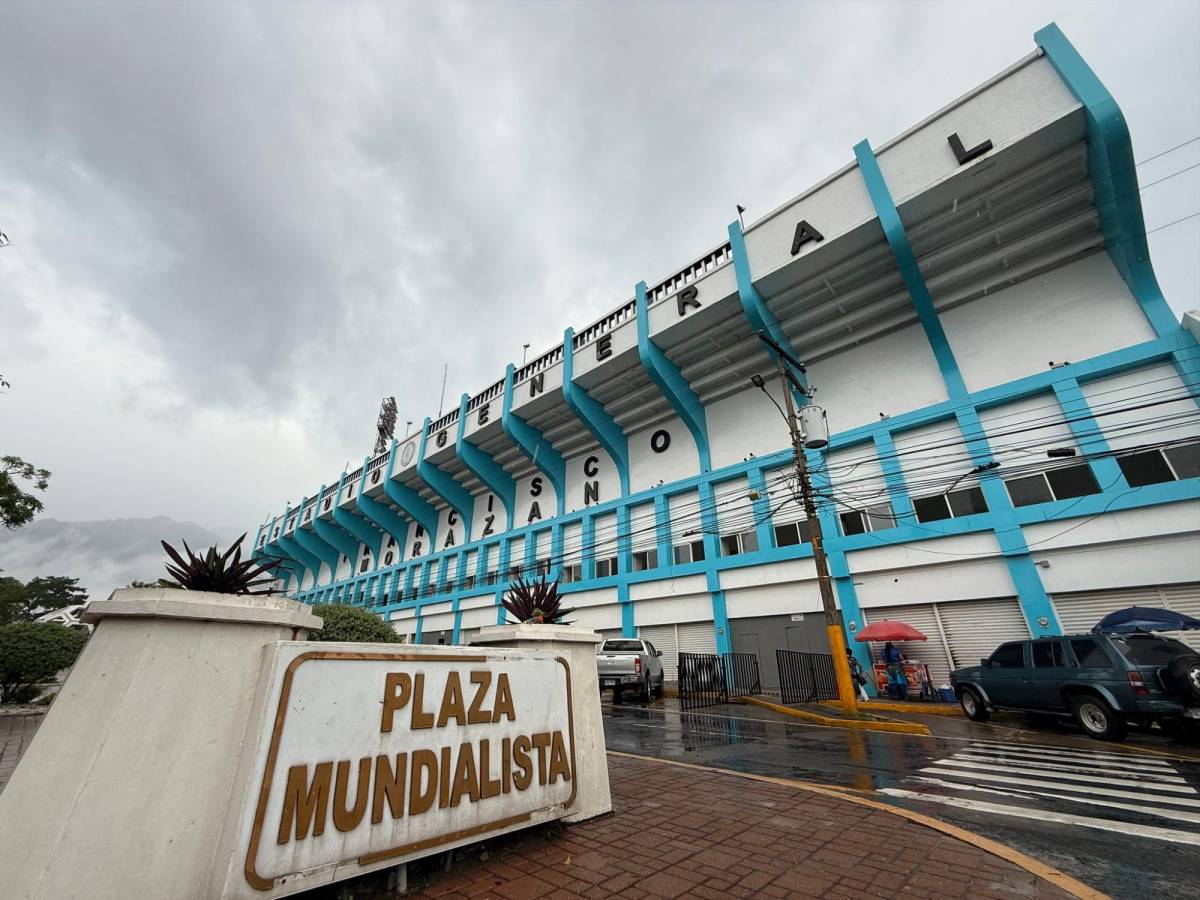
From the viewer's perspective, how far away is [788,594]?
1733 cm

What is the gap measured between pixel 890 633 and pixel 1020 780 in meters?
9.26

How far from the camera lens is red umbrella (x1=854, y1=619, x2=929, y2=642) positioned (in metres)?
13.7

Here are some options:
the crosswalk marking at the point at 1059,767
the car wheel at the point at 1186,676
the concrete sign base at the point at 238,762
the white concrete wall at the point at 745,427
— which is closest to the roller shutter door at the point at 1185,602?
the car wheel at the point at 1186,676

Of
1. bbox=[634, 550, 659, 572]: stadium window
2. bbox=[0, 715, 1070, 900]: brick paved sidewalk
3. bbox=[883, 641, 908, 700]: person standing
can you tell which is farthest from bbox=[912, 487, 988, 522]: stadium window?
bbox=[0, 715, 1070, 900]: brick paved sidewalk

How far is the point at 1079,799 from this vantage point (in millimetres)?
4672

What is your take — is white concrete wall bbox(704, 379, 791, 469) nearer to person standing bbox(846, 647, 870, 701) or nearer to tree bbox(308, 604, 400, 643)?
person standing bbox(846, 647, 870, 701)

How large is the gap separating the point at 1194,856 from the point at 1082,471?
44.1 feet

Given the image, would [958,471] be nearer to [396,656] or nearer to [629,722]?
[629,722]

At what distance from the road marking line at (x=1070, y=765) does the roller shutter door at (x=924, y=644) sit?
8.13 m

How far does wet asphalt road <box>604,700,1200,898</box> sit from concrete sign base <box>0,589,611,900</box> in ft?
10.9

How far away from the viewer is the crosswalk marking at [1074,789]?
4.09 meters

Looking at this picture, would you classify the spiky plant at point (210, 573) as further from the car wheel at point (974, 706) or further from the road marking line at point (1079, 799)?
the car wheel at point (974, 706)

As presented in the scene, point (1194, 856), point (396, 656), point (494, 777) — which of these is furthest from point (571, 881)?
point (1194, 856)

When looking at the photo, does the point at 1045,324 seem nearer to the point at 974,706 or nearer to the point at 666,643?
the point at 974,706
